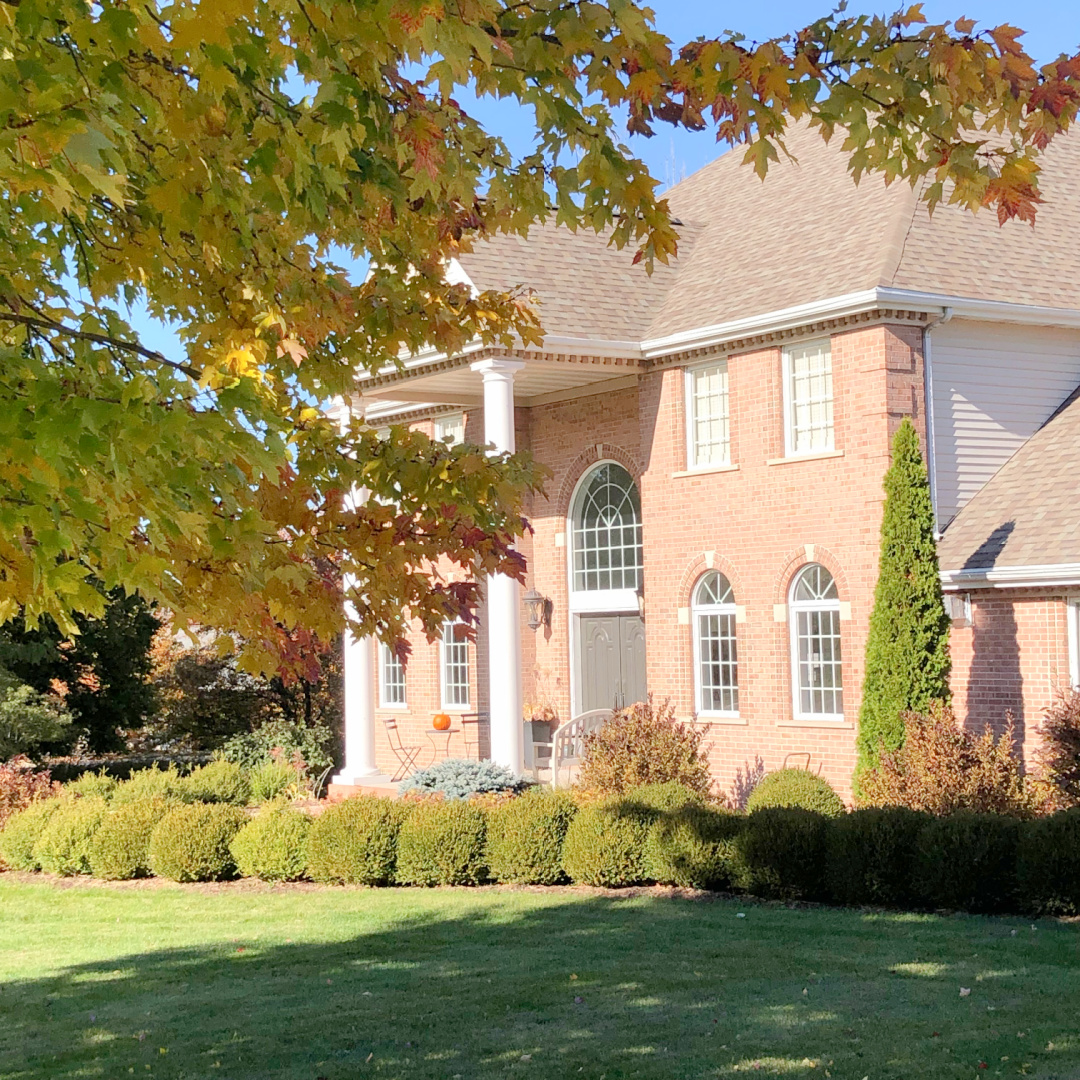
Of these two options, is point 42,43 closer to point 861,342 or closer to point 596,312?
point 861,342

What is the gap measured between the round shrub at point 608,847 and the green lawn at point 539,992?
26cm

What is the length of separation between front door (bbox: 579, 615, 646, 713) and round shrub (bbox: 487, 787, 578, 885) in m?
7.91

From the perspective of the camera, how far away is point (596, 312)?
21.1 m

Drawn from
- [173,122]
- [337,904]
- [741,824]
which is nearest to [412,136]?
[173,122]

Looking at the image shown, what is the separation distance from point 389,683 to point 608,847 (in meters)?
13.3

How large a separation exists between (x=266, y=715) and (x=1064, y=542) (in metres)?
20.0

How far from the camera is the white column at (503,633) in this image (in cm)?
1998

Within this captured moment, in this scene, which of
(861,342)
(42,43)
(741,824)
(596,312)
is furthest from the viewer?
(596,312)

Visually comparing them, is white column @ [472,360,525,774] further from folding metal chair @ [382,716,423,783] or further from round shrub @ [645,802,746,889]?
round shrub @ [645,802,746,889]

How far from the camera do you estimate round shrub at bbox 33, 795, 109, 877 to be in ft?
53.9

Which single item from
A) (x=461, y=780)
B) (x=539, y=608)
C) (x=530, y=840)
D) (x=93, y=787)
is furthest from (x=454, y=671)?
(x=530, y=840)

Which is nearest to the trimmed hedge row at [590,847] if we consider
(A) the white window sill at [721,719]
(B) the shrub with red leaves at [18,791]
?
(B) the shrub with red leaves at [18,791]

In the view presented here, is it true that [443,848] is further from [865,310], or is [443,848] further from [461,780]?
[865,310]

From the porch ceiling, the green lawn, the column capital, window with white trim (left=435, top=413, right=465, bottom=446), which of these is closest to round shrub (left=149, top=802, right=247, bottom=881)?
the green lawn
